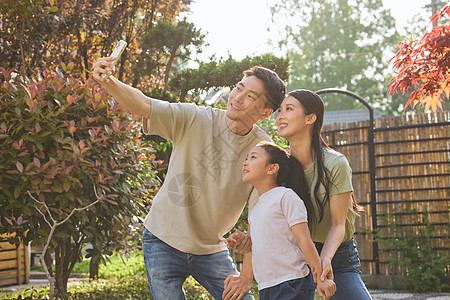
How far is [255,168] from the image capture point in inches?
98.0

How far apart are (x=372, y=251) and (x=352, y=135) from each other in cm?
169

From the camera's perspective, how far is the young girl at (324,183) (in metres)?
2.40

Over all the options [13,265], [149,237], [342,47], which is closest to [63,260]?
[149,237]

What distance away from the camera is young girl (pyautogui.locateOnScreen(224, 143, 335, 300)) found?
231 cm

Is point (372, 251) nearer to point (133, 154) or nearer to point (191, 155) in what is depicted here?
point (133, 154)

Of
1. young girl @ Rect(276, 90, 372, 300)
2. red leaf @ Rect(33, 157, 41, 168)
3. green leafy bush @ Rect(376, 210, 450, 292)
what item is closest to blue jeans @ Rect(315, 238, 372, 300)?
young girl @ Rect(276, 90, 372, 300)

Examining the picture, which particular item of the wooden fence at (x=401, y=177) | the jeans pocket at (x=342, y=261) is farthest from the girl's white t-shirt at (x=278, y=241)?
the wooden fence at (x=401, y=177)

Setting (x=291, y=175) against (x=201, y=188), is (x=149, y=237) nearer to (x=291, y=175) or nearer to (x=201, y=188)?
(x=201, y=188)

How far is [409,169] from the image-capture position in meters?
7.62

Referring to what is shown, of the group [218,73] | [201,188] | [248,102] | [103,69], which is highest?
[218,73]

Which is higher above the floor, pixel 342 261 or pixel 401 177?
pixel 401 177

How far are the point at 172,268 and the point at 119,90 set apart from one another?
852 millimetres

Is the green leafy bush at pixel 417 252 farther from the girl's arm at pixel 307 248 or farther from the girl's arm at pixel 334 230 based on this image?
the girl's arm at pixel 307 248

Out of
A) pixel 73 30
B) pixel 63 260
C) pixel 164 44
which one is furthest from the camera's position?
pixel 164 44
